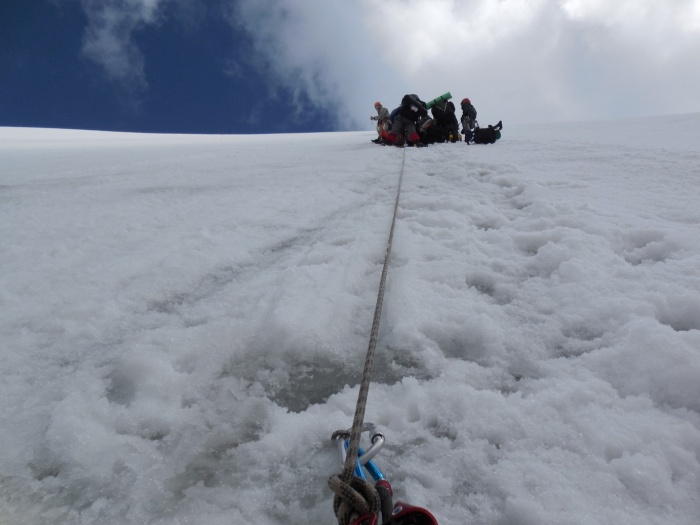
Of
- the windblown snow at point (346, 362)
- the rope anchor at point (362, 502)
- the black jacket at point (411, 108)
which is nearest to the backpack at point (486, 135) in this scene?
the black jacket at point (411, 108)

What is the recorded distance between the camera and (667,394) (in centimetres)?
123

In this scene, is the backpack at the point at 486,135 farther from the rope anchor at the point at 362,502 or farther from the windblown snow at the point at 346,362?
the rope anchor at the point at 362,502

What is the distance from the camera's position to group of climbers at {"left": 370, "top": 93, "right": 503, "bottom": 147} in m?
7.59

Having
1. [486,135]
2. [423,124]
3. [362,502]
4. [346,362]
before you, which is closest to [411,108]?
[423,124]

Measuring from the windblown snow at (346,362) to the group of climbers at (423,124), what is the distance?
4.98 meters

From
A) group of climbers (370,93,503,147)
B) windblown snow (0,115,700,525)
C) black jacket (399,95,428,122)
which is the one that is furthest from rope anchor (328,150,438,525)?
black jacket (399,95,428,122)

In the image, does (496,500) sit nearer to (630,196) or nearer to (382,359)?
(382,359)

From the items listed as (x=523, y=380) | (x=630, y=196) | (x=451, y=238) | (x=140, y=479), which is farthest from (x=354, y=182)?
(x=140, y=479)

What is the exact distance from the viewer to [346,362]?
153 centimetres

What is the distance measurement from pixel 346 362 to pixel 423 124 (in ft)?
23.6

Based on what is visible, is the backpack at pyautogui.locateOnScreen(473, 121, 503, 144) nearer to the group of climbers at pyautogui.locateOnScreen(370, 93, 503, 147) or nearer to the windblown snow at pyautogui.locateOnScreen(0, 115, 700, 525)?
the group of climbers at pyautogui.locateOnScreen(370, 93, 503, 147)

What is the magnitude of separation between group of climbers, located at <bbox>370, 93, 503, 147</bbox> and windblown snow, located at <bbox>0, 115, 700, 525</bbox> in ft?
16.3

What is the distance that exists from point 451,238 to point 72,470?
2.19 meters

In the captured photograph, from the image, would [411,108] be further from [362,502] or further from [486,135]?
[362,502]
